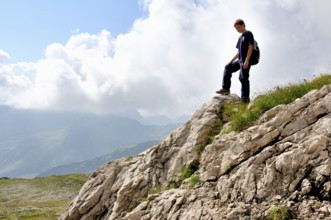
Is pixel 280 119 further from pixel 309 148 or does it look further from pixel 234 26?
pixel 234 26

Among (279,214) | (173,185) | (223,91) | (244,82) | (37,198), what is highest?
(37,198)

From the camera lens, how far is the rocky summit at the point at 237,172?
34.5 feet

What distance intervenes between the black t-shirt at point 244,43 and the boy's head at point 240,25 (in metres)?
0.27

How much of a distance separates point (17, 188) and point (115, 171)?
605 ft

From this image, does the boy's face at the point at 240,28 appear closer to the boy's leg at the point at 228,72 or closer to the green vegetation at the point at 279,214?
the boy's leg at the point at 228,72

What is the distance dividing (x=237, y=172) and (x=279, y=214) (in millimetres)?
2715

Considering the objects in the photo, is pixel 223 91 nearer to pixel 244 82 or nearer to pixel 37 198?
pixel 244 82

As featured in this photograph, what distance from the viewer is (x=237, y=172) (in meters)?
12.5

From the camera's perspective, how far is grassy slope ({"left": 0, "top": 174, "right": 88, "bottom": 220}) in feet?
380

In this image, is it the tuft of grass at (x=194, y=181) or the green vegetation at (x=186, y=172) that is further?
the green vegetation at (x=186, y=172)

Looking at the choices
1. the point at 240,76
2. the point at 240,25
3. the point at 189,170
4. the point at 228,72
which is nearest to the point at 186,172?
the point at 189,170

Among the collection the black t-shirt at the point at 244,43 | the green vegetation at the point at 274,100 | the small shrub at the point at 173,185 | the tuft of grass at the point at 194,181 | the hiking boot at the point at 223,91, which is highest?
the black t-shirt at the point at 244,43

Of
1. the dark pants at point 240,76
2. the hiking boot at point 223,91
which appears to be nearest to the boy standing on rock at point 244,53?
the dark pants at point 240,76

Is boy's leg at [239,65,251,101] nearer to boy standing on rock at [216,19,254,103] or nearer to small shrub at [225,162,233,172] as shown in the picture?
boy standing on rock at [216,19,254,103]
